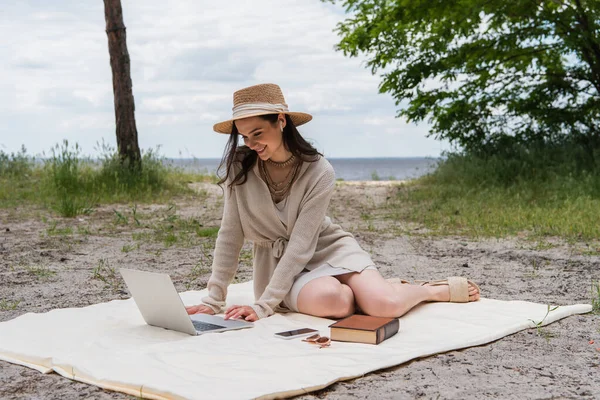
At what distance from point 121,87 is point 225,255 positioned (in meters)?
7.99

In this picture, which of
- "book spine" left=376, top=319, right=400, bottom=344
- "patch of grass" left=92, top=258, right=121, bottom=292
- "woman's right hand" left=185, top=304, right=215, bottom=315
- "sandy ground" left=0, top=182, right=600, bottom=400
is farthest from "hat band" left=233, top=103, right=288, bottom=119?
"patch of grass" left=92, top=258, right=121, bottom=292

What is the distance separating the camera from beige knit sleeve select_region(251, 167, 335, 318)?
377cm

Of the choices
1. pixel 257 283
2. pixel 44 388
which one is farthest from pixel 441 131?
pixel 44 388

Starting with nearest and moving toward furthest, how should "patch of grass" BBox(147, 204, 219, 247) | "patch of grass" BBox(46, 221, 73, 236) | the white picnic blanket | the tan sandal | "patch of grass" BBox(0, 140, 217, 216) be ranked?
the white picnic blanket → the tan sandal → "patch of grass" BBox(147, 204, 219, 247) → "patch of grass" BBox(46, 221, 73, 236) → "patch of grass" BBox(0, 140, 217, 216)

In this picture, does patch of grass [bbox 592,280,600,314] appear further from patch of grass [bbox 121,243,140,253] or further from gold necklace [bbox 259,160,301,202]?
patch of grass [bbox 121,243,140,253]

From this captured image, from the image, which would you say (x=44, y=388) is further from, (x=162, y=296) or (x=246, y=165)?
(x=246, y=165)

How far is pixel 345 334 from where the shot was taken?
3379 mm

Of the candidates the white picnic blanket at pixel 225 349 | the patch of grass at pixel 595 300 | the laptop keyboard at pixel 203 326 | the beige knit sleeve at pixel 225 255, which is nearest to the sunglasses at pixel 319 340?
the white picnic blanket at pixel 225 349

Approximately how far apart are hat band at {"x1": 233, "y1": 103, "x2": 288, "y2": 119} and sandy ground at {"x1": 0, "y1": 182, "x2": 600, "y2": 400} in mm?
1456

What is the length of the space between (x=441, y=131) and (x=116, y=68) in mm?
5487

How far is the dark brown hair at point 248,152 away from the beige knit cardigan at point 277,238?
39mm

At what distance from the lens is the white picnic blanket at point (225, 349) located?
8.93 ft

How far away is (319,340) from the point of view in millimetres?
3334

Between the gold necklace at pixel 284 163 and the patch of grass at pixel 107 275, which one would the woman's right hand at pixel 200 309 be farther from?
the patch of grass at pixel 107 275
